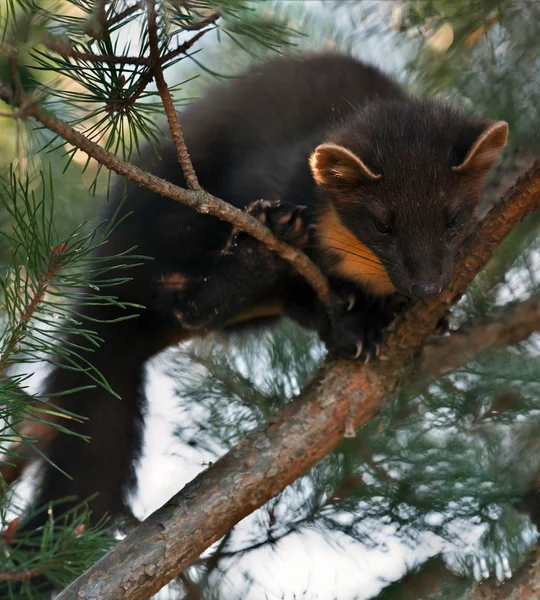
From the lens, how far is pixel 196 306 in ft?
9.25

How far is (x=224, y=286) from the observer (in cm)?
278

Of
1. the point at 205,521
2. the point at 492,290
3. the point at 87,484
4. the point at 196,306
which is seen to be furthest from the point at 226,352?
the point at 205,521

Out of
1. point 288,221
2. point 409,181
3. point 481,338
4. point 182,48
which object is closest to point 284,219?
point 288,221

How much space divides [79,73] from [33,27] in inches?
6.5

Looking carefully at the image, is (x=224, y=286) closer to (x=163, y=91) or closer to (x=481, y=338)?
(x=481, y=338)

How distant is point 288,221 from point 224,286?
620mm

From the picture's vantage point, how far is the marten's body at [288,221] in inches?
87.1

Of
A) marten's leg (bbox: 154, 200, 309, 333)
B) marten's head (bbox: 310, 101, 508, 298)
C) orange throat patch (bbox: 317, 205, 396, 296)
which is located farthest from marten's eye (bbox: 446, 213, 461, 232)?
marten's leg (bbox: 154, 200, 309, 333)

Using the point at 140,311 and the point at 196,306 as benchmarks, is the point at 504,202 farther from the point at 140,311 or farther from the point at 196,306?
the point at 140,311

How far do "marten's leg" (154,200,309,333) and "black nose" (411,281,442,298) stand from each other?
60 centimetres

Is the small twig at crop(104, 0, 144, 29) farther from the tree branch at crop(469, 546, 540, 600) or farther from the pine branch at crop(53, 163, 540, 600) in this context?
the tree branch at crop(469, 546, 540, 600)

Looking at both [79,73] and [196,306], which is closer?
[79,73]

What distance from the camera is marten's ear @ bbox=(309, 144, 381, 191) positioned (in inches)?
86.8

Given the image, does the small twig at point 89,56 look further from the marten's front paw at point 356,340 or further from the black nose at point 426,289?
the marten's front paw at point 356,340
